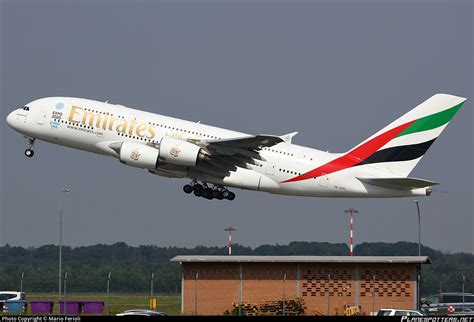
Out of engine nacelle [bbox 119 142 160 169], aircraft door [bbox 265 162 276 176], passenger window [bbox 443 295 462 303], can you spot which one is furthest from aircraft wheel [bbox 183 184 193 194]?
passenger window [bbox 443 295 462 303]

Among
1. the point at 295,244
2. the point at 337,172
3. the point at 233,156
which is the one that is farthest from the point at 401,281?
the point at 295,244

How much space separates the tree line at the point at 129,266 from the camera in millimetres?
75125

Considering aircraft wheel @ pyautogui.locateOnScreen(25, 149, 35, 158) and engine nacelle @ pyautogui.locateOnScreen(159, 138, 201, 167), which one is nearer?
engine nacelle @ pyautogui.locateOnScreen(159, 138, 201, 167)

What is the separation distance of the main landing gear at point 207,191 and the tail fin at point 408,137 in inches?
300

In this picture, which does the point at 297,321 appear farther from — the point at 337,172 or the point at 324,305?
the point at 337,172

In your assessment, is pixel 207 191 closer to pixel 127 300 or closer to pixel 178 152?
pixel 178 152

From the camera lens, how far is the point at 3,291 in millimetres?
72375

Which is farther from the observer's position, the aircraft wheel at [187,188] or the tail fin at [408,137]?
the aircraft wheel at [187,188]

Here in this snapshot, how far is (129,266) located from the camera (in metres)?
81.4

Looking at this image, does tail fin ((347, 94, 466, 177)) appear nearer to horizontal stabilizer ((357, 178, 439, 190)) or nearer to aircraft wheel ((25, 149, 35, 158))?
horizontal stabilizer ((357, 178, 439, 190))

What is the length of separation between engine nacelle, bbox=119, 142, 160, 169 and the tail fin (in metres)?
11.2

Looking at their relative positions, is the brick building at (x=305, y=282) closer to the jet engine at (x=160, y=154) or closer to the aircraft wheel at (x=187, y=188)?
the jet engine at (x=160, y=154)

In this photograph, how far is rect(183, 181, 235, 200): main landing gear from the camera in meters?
62.5

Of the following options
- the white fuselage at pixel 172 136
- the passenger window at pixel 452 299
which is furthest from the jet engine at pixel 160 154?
the passenger window at pixel 452 299
